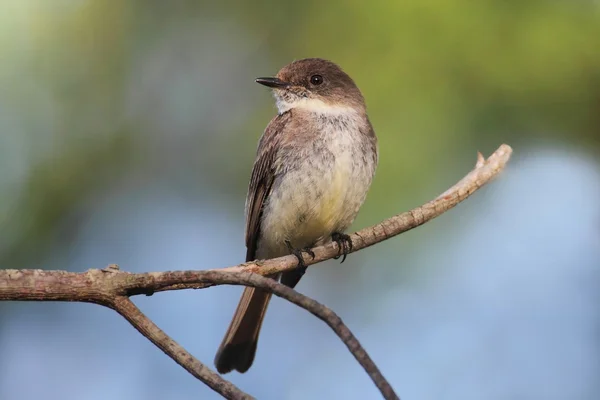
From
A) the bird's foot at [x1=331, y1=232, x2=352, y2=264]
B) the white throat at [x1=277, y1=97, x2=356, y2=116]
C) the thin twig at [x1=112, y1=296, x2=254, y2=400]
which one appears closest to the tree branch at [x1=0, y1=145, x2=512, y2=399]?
the thin twig at [x1=112, y1=296, x2=254, y2=400]

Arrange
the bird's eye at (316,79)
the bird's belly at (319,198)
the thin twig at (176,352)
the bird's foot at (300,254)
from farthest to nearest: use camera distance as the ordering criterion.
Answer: the bird's eye at (316,79), the bird's belly at (319,198), the bird's foot at (300,254), the thin twig at (176,352)

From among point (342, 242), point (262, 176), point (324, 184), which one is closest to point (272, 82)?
point (262, 176)

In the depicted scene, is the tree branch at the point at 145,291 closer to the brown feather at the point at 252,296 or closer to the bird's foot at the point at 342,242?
the bird's foot at the point at 342,242

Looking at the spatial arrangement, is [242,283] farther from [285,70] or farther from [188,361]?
[285,70]

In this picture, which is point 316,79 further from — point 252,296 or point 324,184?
point 252,296

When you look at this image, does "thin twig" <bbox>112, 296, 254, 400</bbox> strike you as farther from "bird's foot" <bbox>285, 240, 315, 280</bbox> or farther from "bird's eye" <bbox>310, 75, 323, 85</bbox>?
"bird's eye" <bbox>310, 75, 323, 85</bbox>

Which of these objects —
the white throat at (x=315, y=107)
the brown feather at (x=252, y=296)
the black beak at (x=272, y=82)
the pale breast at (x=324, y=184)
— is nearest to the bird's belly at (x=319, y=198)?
the pale breast at (x=324, y=184)
